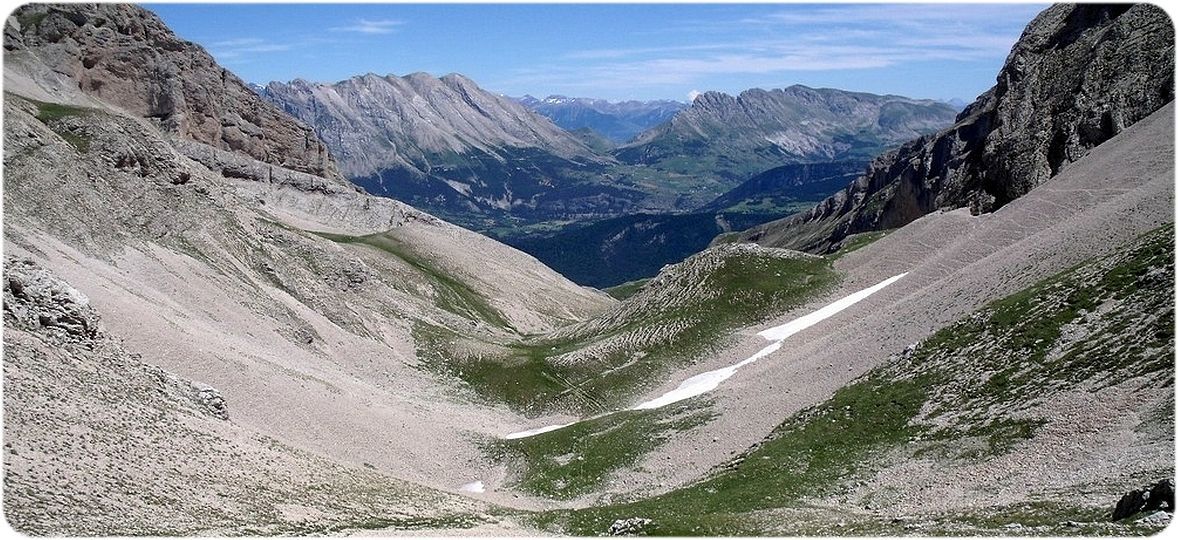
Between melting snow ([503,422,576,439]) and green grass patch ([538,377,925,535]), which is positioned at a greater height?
green grass patch ([538,377,925,535])

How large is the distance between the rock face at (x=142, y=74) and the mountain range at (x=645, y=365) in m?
49.8

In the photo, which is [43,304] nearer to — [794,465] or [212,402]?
[212,402]

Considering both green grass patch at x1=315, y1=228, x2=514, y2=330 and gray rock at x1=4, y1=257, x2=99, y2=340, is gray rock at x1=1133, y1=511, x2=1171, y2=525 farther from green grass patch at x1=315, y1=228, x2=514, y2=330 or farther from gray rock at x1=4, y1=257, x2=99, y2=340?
green grass patch at x1=315, y1=228, x2=514, y2=330

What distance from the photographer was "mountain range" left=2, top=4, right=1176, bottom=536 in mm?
31344

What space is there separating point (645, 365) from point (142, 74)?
11642 centimetres

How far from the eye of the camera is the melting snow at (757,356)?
63312 millimetres

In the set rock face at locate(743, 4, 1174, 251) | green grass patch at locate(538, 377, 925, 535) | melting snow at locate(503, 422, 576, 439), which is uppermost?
rock face at locate(743, 4, 1174, 251)

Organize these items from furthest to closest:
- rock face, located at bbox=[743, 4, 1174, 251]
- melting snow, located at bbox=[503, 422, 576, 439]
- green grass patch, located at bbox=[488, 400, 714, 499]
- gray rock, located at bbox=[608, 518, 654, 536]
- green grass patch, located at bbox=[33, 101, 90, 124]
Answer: green grass patch, located at bbox=[33, 101, 90, 124], rock face, located at bbox=[743, 4, 1174, 251], melting snow, located at bbox=[503, 422, 576, 439], green grass patch, located at bbox=[488, 400, 714, 499], gray rock, located at bbox=[608, 518, 654, 536]

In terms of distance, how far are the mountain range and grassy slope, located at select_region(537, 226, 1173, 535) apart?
0.19 m

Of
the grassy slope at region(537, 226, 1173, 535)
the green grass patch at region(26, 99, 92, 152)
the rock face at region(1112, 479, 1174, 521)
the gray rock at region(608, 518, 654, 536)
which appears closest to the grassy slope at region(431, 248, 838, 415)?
the grassy slope at region(537, 226, 1173, 535)

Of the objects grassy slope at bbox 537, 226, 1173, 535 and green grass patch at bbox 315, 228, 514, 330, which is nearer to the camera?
grassy slope at bbox 537, 226, 1173, 535

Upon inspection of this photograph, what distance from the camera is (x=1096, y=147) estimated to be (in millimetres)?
77562

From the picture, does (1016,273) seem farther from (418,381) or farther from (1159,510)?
(418,381)

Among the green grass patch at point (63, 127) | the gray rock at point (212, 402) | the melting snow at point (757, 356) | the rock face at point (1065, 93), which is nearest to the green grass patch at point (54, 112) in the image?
the green grass patch at point (63, 127)
